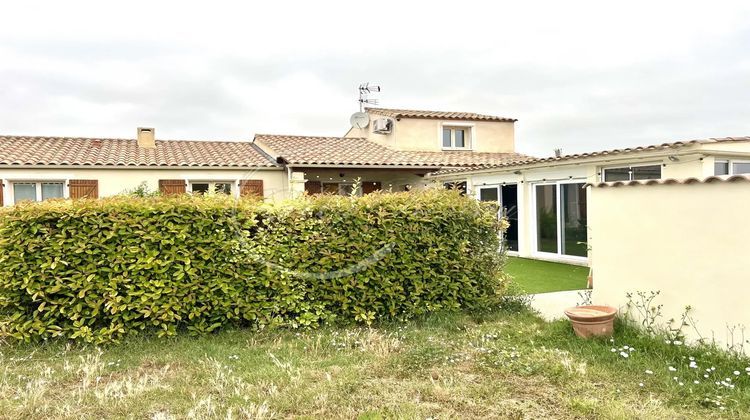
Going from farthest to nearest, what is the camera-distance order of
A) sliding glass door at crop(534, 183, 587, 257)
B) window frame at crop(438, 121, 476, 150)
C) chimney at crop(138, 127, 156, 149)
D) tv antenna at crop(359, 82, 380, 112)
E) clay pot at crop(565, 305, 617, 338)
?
tv antenna at crop(359, 82, 380, 112) < window frame at crop(438, 121, 476, 150) < chimney at crop(138, 127, 156, 149) < sliding glass door at crop(534, 183, 587, 257) < clay pot at crop(565, 305, 617, 338)

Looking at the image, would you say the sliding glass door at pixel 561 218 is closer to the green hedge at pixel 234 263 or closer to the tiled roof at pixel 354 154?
the tiled roof at pixel 354 154

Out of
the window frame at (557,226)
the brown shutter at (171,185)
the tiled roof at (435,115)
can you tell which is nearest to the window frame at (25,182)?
the brown shutter at (171,185)

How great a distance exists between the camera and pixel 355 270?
568 cm

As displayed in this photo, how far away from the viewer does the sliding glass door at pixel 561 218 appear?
10.9 m

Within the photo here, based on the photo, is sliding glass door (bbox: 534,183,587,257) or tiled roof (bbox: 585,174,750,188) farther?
sliding glass door (bbox: 534,183,587,257)

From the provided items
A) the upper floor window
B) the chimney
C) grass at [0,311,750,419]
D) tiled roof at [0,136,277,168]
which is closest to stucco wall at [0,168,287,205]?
tiled roof at [0,136,277,168]

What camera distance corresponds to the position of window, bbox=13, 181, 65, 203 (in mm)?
13508

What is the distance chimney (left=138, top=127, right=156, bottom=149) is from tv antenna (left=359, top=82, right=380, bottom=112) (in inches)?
424

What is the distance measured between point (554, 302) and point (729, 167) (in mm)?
5566

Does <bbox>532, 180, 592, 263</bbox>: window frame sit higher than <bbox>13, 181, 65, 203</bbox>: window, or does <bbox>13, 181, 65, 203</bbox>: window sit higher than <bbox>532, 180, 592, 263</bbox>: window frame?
<bbox>13, 181, 65, 203</bbox>: window

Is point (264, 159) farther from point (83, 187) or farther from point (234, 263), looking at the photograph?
point (234, 263)

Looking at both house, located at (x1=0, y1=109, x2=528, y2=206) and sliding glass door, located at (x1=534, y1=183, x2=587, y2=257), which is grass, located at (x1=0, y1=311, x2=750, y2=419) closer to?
sliding glass door, located at (x1=534, y1=183, x2=587, y2=257)

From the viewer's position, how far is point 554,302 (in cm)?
702

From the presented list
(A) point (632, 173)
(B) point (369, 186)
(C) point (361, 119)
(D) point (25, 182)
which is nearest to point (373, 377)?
(A) point (632, 173)
